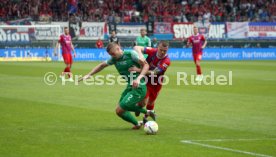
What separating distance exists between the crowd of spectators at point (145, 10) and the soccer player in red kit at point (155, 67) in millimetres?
34194

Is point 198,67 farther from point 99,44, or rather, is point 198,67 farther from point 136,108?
point 99,44

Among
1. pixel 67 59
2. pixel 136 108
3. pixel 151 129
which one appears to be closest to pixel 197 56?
pixel 67 59

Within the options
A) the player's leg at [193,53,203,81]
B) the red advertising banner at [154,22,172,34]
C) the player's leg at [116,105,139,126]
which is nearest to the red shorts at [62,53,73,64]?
the player's leg at [193,53,203,81]

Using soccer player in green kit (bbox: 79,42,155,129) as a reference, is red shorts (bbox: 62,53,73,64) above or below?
below

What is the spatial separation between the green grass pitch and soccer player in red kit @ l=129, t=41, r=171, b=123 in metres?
0.72

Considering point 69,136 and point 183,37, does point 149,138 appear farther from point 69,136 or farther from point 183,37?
point 183,37

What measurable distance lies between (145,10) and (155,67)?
131ft

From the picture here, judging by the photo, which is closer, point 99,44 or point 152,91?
point 152,91

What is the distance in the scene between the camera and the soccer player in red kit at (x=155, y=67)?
13750 mm

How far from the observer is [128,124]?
14328mm

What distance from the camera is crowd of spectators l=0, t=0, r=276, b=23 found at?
159 feet

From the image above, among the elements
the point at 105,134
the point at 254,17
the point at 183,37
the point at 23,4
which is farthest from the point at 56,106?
the point at 254,17

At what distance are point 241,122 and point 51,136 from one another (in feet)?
15.3

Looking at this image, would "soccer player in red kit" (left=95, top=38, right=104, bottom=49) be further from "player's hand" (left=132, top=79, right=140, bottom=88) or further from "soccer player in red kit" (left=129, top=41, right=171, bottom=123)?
"player's hand" (left=132, top=79, right=140, bottom=88)
